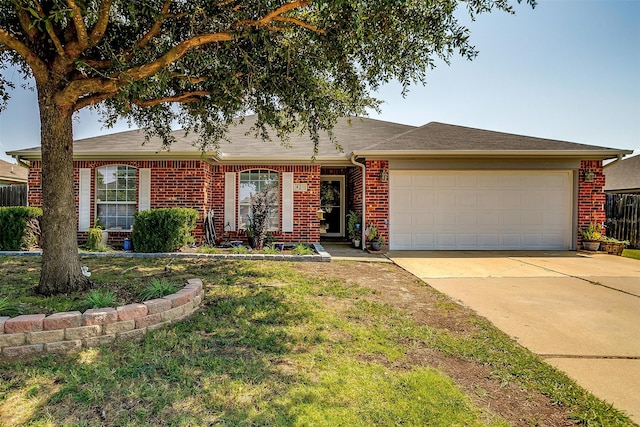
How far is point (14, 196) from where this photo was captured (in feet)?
37.7

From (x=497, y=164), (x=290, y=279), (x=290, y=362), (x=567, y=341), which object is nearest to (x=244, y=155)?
(x=290, y=279)

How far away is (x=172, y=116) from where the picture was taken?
7.11m

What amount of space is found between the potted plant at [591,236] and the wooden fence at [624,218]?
1.65 m

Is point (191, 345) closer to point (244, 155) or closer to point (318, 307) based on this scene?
point (318, 307)

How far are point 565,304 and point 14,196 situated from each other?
614 inches

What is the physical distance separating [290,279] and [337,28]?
4.04 m

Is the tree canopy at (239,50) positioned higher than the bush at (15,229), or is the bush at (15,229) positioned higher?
the tree canopy at (239,50)

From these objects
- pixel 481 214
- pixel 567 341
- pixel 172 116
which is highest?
pixel 172 116

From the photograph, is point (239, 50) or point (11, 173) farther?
point (11, 173)

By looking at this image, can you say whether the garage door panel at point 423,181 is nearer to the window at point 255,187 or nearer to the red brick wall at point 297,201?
the red brick wall at point 297,201

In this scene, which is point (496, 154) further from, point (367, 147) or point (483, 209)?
point (367, 147)

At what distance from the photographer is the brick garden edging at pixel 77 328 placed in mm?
2912

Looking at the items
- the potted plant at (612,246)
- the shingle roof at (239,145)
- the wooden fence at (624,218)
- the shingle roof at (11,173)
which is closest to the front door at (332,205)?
the shingle roof at (239,145)

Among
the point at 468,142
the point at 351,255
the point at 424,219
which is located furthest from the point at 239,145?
the point at 468,142
